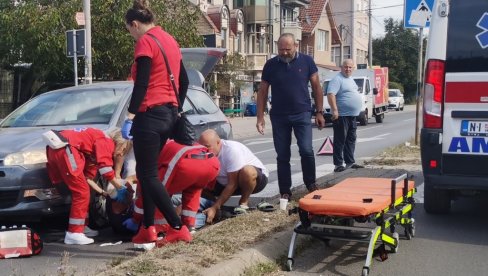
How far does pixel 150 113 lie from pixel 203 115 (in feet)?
9.40

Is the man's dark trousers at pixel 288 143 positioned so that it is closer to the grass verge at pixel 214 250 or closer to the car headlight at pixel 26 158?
the grass verge at pixel 214 250

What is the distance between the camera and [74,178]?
214 inches

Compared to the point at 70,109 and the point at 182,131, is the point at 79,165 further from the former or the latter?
the point at 70,109

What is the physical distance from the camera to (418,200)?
25.8ft

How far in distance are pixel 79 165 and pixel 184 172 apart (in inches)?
36.0

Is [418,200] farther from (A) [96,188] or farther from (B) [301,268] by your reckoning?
(A) [96,188]

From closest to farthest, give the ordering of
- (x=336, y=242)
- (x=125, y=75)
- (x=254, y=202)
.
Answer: (x=336, y=242)
(x=254, y=202)
(x=125, y=75)

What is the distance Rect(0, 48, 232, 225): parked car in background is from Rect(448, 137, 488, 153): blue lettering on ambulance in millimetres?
2907

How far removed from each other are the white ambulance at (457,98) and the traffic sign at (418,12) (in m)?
6.21

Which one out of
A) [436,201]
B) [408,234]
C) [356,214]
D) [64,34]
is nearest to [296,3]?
[64,34]

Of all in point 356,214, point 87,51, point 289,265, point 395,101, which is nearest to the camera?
point 356,214

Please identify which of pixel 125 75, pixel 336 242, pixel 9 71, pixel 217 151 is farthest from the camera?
pixel 9 71

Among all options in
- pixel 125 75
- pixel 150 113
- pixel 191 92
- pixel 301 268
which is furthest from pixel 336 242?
pixel 125 75

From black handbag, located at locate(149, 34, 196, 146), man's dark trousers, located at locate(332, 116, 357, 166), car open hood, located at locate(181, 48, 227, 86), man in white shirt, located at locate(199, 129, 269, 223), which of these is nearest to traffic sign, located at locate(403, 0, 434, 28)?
man's dark trousers, located at locate(332, 116, 357, 166)
